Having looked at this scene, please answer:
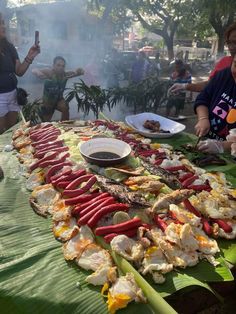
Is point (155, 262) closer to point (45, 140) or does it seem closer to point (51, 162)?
point (51, 162)

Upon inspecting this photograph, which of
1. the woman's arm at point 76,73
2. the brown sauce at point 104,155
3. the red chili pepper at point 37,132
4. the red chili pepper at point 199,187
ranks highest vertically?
the woman's arm at point 76,73

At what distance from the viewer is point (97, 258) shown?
215cm

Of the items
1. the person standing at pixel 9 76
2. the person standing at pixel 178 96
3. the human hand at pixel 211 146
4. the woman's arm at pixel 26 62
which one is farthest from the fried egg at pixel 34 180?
the person standing at pixel 178 96

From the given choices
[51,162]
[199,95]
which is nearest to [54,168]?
[51,162]

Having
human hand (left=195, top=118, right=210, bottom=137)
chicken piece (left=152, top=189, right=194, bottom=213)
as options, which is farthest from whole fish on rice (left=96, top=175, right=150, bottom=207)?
human hand (left=195, top=118, right=210, bottom=137)

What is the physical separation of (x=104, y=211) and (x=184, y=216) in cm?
60

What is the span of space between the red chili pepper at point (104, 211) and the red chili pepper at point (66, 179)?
25.1 inches

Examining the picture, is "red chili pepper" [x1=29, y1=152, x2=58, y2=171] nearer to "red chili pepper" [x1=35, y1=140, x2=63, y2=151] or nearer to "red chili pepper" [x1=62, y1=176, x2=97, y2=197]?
"red chili pepper" [x1=35, y1=140, x2=63, y2=151]

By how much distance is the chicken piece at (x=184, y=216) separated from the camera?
2.40 m

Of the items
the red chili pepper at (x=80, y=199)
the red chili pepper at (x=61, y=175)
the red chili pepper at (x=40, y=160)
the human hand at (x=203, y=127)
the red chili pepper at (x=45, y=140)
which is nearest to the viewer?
the red chili pepper at (x=80, y=199)

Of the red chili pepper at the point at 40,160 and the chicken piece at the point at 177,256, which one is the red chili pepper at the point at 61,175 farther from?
the chicken piece at the point at 177,256

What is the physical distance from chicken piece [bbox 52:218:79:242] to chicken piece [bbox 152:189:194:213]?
616 millimetres

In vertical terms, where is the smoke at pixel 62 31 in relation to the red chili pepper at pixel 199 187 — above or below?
above

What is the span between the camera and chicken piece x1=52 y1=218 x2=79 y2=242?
238cm
